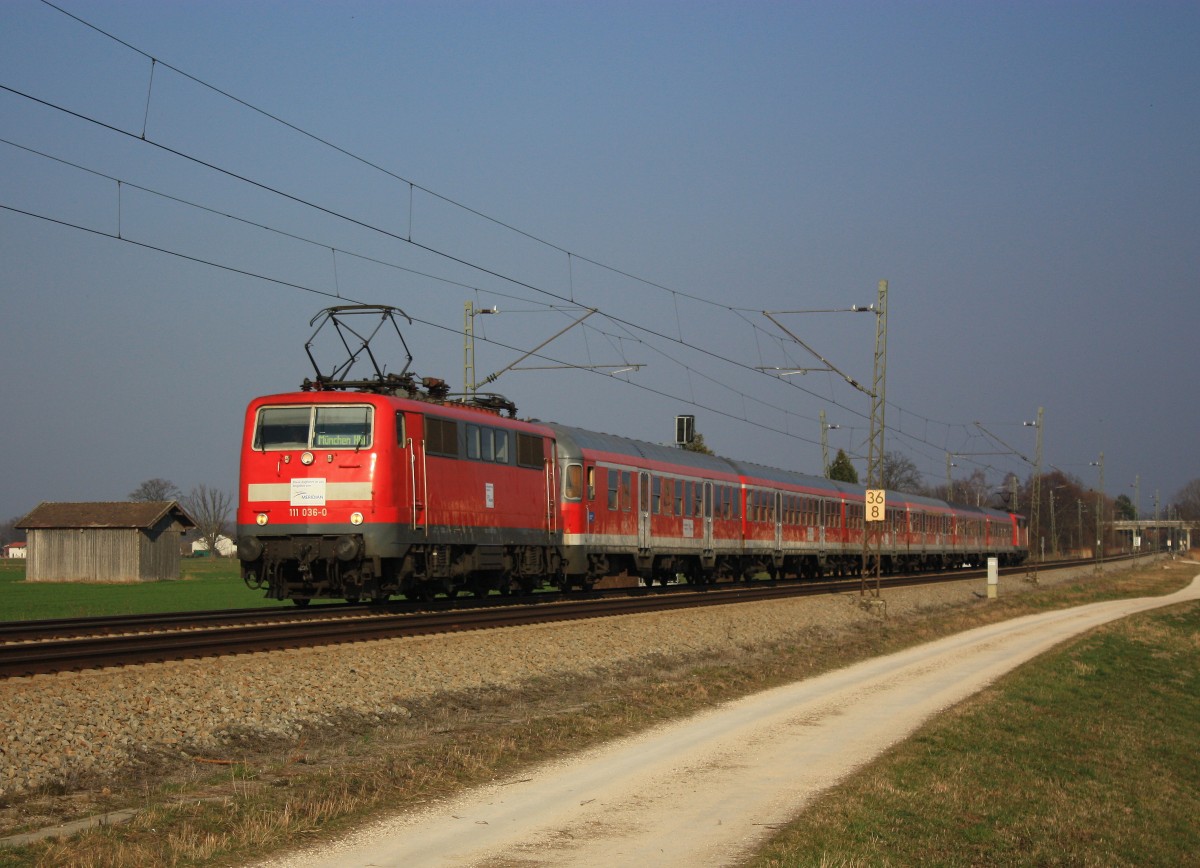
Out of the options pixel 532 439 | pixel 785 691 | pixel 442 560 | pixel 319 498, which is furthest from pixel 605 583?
pixel 785 691

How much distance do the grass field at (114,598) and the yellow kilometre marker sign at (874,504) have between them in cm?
1631

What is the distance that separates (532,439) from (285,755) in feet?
58.9

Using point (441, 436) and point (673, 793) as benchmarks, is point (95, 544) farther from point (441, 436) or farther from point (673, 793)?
point (673, 793)

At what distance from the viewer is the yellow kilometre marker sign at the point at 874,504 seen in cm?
3425

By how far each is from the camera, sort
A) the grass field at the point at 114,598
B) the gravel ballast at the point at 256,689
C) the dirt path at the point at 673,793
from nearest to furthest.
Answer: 1. the dirt path at the point at 673,793
2. the gravel ballast at the point at 256,689
3. the grass field at the point at 114,598

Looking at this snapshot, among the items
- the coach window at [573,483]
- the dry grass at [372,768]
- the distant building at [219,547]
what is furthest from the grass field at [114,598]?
the distant building at [219,547]

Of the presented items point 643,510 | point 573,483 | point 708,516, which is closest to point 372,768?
point 573,483

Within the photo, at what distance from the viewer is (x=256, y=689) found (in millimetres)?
14852

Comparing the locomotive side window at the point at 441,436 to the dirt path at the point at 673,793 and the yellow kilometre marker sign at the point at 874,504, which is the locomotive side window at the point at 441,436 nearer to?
the dirt path at the point at 673,793

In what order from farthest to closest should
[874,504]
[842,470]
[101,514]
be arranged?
[842,470] → [101,514] → [874,504]

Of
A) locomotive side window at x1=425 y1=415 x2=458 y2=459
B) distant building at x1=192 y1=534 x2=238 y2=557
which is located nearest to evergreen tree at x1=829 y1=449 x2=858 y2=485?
locomotive side window at x1=425 y1=415 x2=458 y2=459

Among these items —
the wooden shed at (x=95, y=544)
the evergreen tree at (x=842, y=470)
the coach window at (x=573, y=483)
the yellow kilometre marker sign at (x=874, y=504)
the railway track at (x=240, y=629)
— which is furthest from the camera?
the evergreen tree at (x=842, y=470)

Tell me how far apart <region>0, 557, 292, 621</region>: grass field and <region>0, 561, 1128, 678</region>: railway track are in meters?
11.4

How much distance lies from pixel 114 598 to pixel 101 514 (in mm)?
21834
